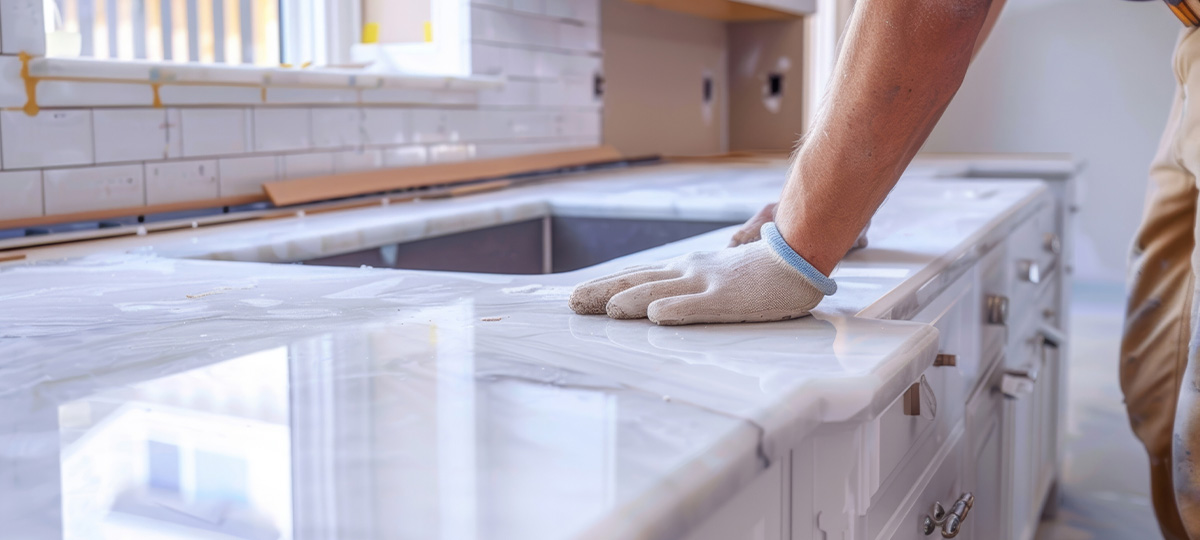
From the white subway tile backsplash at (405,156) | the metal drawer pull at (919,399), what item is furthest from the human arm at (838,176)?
the white subway tile backsplash at (405,156)

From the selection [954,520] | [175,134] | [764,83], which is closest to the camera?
[954,520]

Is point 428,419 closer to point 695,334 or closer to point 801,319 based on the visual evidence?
point 695,334

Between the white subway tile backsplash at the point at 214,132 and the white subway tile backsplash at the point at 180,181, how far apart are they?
21 mm

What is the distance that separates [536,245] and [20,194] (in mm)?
814

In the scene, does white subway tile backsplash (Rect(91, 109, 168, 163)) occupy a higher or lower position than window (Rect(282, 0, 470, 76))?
lower

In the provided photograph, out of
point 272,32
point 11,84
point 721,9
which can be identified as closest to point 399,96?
point 272,32

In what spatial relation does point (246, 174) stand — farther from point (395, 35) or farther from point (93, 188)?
point (395, 35)

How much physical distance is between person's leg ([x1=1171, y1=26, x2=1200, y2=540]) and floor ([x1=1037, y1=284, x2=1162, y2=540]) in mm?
1261

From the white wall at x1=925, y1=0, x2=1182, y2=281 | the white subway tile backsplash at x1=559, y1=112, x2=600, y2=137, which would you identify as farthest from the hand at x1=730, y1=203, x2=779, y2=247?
the white wall at x1=925, y1=0, x2=1182, y2=281

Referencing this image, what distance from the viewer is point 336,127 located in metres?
1.79

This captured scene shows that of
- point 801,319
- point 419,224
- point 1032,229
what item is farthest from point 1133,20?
point 801,319

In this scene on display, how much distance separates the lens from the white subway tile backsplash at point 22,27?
1.26 m

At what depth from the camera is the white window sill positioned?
1.30 metres

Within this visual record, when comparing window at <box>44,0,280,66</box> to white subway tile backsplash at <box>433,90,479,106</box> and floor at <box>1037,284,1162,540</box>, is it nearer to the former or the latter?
white subway tile backsplash at <box>433,90,479,106</box>
